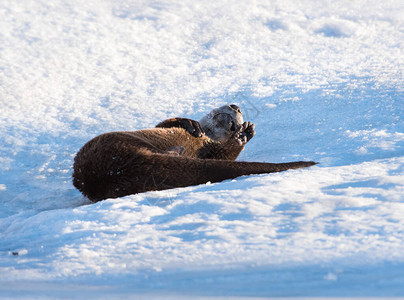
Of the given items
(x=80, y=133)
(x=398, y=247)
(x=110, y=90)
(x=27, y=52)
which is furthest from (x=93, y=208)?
(x=27, y=52)

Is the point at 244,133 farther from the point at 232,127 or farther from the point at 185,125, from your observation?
the point at 185,125

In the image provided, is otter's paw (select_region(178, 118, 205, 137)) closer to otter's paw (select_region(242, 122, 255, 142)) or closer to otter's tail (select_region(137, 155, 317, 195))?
otter's paw (select_region(242, 122, 255, 142))

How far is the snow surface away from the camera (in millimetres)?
1650

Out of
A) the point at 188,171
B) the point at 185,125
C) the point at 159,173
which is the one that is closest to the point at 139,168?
the point at 159,173

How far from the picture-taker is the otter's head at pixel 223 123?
167 inches

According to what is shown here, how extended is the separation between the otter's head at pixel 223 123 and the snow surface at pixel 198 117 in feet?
0.92

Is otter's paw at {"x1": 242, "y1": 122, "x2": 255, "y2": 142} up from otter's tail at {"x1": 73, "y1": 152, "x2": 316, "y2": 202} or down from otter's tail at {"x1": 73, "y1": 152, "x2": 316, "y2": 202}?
up

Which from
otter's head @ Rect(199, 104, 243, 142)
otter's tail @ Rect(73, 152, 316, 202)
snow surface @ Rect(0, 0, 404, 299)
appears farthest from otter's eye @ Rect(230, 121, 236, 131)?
otter's tail @ Rect(73, 152, 316, 202)

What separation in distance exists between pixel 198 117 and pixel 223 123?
675 mm

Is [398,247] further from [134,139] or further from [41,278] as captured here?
[134,139]

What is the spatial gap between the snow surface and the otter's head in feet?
0.92

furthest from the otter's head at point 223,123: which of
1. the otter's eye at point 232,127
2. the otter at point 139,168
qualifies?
the otter at point 139,168

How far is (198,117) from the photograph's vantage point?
4.87 meters

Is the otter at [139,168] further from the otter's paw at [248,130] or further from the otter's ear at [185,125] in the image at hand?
the otter's paw at [248,130]
